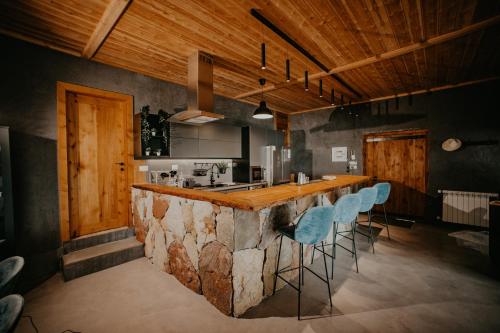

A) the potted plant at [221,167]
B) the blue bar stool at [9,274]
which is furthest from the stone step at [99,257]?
the potted plant at [221,167]

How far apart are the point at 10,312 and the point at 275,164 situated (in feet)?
18.2

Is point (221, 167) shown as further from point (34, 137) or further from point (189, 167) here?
point (34, 137)

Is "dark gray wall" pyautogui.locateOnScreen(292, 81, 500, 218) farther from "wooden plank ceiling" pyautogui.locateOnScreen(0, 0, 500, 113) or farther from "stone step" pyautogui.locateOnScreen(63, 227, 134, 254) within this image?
"stone step" pyautogui.locateOnScreen(63, 227, 134, 254)

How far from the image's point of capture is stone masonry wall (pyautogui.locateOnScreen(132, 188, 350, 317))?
2.08m

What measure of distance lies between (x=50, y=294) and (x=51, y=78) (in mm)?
2811

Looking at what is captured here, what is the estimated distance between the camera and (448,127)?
4.88 m

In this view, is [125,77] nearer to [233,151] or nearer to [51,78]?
[51,78]

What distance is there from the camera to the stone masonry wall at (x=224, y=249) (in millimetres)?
2084

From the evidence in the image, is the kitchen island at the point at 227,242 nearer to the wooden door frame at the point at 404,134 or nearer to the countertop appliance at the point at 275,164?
the countertop appliance at the point at 275,164

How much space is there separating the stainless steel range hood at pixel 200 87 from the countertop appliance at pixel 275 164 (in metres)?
2.74

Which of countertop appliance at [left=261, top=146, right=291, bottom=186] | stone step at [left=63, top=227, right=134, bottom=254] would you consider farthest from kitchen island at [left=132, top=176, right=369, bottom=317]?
countertop appliance at [left=261, top=146, right=291, bottom=186]

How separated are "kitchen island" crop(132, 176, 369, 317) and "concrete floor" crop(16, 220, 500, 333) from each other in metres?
0.17

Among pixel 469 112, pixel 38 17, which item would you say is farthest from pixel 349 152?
pixel 38 17

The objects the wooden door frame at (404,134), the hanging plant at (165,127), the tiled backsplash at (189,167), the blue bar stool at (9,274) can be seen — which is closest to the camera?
the blue bar stool at (9,274)
